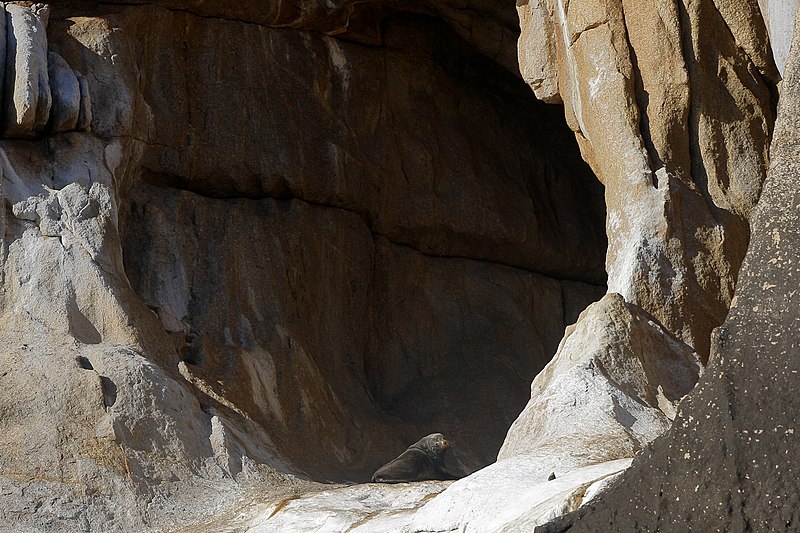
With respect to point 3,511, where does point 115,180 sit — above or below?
above

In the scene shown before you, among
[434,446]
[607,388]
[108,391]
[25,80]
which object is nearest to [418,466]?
[434,446]

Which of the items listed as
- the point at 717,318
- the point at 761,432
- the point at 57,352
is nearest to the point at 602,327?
the point at 717,318

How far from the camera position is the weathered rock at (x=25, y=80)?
9398 millimetres

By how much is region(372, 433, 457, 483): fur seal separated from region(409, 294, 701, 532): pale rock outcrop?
6.07 feet

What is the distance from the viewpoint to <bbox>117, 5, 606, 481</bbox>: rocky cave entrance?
36.4 ft

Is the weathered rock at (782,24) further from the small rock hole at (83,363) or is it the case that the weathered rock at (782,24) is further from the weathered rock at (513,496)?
the small rock hole at (83,363)

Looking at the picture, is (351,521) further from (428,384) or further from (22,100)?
(428,384)

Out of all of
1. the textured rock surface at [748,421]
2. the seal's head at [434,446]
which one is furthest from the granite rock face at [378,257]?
the seal's head at [434,446]

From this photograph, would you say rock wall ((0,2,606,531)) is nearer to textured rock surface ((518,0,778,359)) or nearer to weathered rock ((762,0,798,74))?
textured rock surface ((518,0,778,359))

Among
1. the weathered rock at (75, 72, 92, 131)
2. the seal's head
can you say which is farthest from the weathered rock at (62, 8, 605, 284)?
the seal's head

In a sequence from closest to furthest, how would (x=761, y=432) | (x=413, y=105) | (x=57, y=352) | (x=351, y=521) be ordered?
1. (x=761, y=432)
2. (x=351, y=521)
3. (x=57, y=352)
4. (x=413, y=105)

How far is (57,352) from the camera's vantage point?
28.0 feet

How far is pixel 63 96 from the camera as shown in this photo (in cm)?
962

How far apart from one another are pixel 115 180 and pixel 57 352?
1.83 m
